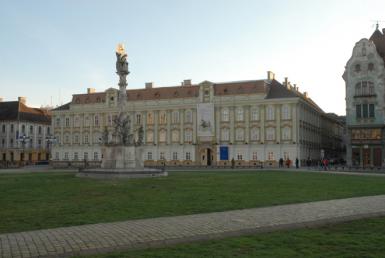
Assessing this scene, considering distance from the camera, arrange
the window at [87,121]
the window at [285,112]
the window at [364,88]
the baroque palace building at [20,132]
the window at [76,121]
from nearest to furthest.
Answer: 1. the window at [364,88]
2. the window at [285,112]
3. the window at [87,121]
4. the window at [76,121]
5. the baroque palace building at [20,132]

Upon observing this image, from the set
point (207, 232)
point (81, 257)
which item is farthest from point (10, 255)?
point (207, 232)

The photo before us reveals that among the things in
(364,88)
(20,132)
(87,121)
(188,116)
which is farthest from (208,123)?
(20,132)

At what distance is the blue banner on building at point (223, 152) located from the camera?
77.6 m

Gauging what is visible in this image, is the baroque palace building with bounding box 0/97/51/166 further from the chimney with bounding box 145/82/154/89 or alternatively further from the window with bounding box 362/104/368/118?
the window with bounding box 362/104/368/118

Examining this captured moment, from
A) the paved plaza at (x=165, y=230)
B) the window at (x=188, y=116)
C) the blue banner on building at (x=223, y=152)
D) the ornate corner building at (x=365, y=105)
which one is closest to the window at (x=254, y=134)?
the blue banner on building at (x=223, y=152)

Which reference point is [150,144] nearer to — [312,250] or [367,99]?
[367,99]

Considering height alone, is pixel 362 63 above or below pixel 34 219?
above

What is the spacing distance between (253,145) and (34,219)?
210 feet

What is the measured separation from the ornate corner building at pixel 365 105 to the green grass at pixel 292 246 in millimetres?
56620

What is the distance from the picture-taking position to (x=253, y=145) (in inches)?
2982

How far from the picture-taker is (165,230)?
1166cm

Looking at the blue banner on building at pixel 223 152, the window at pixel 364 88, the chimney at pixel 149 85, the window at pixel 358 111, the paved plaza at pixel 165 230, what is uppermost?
the chimney at pixel 149 85

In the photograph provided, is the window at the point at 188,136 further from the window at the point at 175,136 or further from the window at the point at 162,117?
the window at the point at 162,117

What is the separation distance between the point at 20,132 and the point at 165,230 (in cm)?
9994
